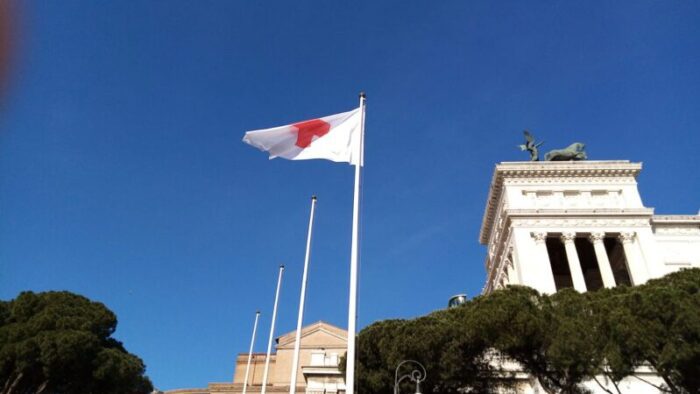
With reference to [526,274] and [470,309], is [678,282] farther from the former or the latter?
[526,274]

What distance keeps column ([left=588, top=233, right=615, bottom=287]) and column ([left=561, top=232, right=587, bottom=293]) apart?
1.49 metres

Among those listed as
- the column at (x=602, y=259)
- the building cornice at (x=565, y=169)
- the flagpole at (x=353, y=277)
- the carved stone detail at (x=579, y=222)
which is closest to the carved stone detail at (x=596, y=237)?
the column at (x=602, y=259)

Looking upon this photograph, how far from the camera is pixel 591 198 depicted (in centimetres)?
4091

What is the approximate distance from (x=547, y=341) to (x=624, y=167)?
86.2 feet

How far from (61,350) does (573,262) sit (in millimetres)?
36972

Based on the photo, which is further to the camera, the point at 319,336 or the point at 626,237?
the point at 319,336

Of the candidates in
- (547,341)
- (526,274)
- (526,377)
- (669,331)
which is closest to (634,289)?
(669,331)

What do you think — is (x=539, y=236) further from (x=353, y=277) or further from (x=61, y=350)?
(x=61, y=350)

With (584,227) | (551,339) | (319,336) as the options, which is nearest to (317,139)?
(551,339)

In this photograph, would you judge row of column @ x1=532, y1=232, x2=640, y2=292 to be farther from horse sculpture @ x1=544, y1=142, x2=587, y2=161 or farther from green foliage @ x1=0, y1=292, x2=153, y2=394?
green foliage @ x1=0, y1=292, x2=153, y2=394

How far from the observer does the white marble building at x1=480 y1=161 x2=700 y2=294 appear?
37.6 meters

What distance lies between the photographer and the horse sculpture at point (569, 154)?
44.3 metres

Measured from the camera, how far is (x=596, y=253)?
38188mm

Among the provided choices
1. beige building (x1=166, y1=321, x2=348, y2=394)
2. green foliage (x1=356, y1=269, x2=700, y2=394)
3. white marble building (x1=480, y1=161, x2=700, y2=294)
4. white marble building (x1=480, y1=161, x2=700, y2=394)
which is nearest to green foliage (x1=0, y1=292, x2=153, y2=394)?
beige building (x1=166, y1=321, x2=348, y2=394)
